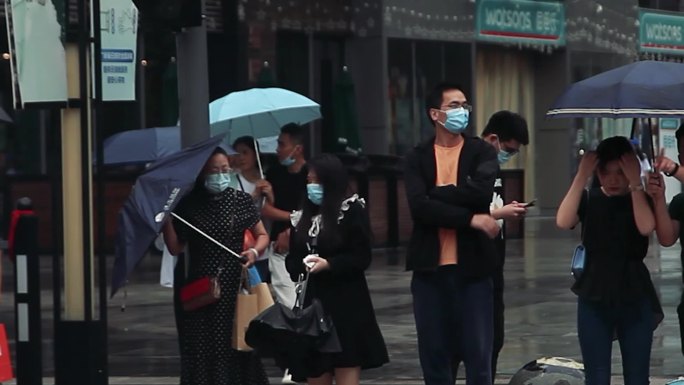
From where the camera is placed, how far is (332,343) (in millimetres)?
8680

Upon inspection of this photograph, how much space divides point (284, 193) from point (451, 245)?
11.7 ft

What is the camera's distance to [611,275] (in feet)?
27.1

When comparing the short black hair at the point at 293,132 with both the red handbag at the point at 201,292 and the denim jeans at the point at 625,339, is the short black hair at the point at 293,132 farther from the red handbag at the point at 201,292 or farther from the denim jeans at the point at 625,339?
the denim jeans at the point at 625,339

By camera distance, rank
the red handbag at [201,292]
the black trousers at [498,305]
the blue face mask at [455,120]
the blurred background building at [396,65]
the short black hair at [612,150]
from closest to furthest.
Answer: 1. the short black hair at [612,150]
2. the blue face mask at [455,120]
3. the black trousers at [498,305]
4. the red handbag at [201,292]
5. the blurred background building at [396,65]

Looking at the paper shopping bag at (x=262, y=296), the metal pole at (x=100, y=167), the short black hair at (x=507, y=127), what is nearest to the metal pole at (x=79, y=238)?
the metal pole at (x=100, y=167)

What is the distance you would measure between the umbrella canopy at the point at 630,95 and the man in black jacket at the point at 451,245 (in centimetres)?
55

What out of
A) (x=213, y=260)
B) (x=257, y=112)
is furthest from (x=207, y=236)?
(x=257, y=112)

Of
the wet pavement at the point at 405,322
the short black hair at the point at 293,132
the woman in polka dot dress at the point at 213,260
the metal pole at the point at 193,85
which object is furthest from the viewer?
the wet pavement at the point at 405,322

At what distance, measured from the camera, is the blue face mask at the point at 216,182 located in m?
9.69

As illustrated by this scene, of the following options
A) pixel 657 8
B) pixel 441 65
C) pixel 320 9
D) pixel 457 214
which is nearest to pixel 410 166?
pixel 457 214

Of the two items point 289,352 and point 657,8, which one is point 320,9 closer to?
point 657,8

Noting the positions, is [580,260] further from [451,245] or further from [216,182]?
[216,182]

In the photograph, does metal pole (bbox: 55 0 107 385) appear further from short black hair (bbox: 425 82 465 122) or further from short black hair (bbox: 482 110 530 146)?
short black hair (bbox: 425 82 465 122)

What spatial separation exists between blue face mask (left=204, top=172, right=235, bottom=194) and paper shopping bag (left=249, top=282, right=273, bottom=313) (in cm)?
64
